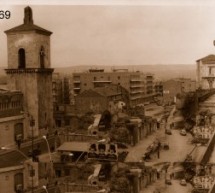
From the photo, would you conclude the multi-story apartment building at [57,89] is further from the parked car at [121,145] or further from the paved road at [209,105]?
the paved road at [209,105]

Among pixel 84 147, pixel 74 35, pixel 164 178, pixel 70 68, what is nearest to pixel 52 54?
pixel 70 68

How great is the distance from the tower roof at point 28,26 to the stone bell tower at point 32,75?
0.64 feet

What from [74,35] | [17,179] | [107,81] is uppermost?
[74,35]

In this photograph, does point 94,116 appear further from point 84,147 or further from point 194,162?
point 194,162

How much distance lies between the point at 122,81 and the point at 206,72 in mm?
1290

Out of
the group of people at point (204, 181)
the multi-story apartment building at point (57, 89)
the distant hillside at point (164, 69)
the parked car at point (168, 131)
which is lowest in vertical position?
the group of people at point (204, 181)

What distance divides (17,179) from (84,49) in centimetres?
153

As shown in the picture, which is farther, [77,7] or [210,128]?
[210,128]

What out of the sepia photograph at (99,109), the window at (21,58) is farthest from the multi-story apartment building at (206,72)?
the window at (21,58)

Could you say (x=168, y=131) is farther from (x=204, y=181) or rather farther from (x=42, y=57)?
(x=42, y=57)

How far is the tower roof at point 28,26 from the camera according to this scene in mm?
4793

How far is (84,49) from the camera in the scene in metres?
5.07

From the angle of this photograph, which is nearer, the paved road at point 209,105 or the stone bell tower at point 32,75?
the paved road at point 209,105

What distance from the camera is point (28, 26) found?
559 cm
